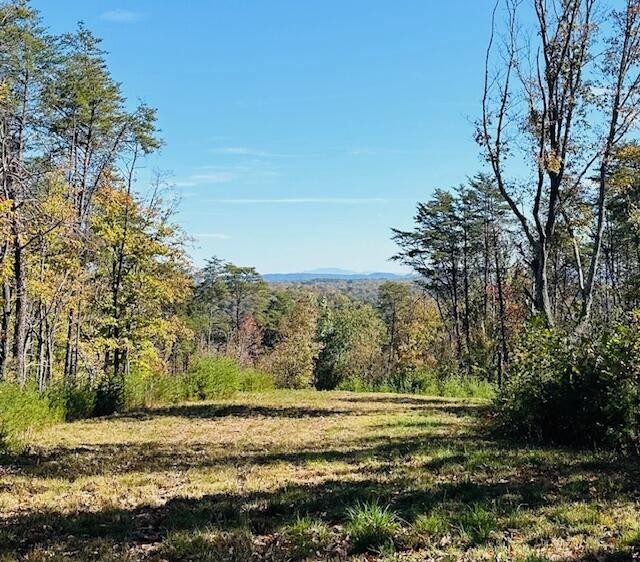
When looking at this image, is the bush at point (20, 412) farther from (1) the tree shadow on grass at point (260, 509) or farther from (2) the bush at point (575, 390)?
(2) the bush at point (575, 390)

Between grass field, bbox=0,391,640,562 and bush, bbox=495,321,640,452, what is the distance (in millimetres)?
681

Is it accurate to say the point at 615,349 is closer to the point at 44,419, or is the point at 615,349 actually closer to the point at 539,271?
the point at 539,271

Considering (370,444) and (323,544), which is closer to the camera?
(323,544)

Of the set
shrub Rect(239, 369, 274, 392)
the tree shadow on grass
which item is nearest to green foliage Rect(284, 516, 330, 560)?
the tree shadow on grass

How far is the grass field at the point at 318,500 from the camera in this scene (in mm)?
3686

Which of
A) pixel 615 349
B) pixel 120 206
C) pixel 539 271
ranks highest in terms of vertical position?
pixel 120 206

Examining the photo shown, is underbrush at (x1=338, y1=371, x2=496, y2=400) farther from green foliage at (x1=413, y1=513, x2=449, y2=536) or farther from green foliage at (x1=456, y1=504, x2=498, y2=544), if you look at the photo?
green foliage at (x1=413, y1=513, x2=449, y2=536)

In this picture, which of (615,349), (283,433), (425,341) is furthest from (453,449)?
(425,341)

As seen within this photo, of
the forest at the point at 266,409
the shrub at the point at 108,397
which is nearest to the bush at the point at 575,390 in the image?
the forest at the point at 266,409

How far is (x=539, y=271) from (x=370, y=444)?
5907 millimetres

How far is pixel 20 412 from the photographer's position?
10.1m

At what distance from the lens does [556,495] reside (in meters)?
4.68

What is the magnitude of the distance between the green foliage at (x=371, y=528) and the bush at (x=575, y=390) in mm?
Result: 4075

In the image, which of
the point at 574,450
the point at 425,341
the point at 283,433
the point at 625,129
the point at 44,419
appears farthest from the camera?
the point at 425,341
